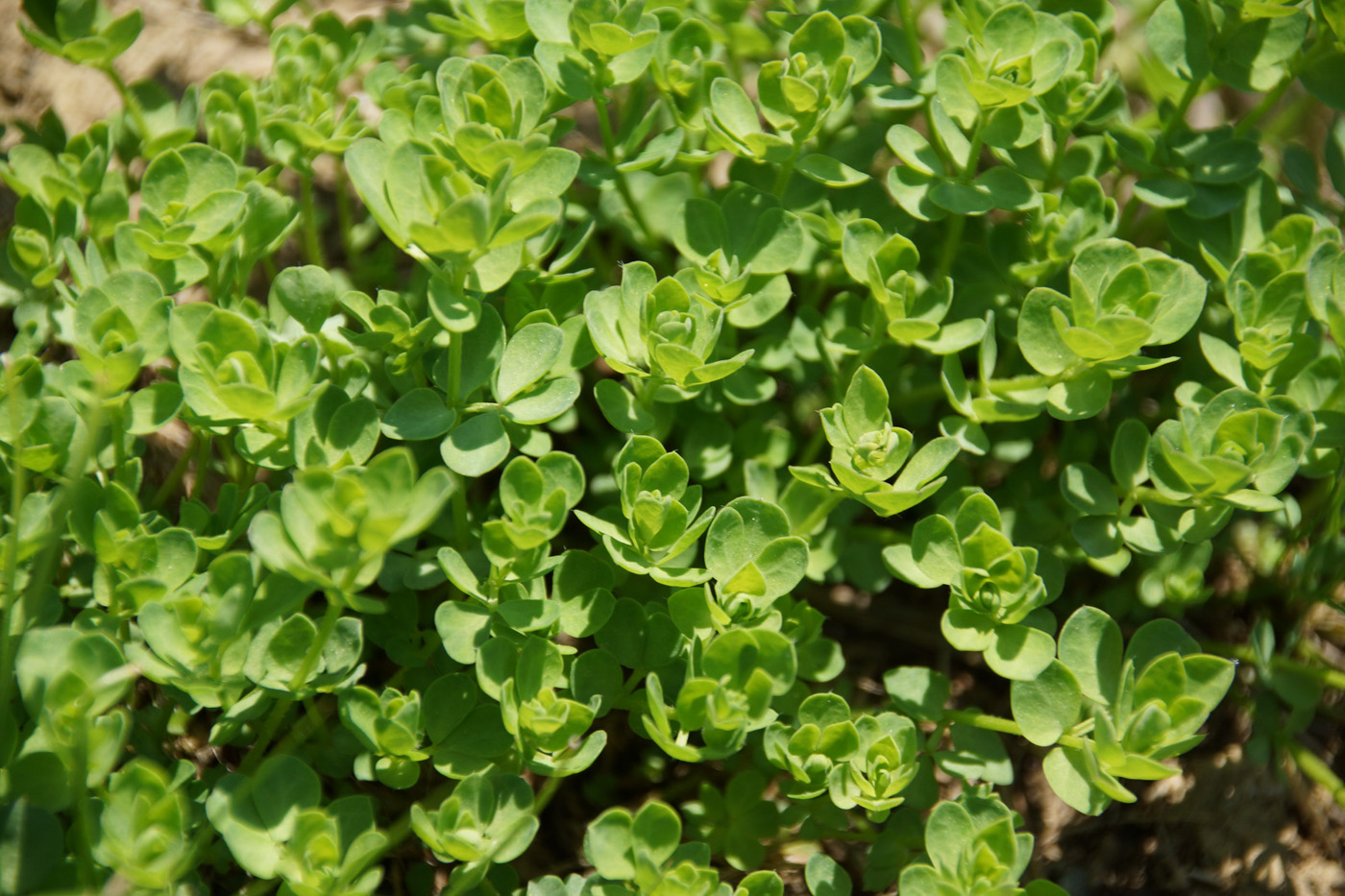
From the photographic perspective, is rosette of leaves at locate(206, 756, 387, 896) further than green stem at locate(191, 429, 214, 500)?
No

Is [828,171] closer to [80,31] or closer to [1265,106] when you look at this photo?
[1265,106]

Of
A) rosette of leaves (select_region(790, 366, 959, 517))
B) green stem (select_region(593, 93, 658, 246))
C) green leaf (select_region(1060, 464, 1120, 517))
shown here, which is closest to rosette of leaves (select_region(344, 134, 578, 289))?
green stem (select_region(593, 93, 658, 246))

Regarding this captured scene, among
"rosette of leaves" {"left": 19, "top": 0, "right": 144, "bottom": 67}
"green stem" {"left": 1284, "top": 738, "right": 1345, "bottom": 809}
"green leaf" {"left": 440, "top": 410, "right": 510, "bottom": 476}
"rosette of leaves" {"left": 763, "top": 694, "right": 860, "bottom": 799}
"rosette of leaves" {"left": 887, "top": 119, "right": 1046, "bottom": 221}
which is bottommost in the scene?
"green stem" {"left": 1284, "top": 738, "right": 1345, "bottom": 809}

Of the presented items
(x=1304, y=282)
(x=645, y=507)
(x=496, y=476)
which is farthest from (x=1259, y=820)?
(x=496, y=476)

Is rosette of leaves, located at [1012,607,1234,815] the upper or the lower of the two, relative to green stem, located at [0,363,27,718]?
lower

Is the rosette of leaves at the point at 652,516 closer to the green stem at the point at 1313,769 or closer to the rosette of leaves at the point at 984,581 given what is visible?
the rosette of leaves at the point at 984,581

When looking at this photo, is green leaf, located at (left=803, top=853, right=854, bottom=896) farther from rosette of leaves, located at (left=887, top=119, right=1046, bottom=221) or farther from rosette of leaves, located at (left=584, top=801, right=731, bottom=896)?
rosette of leaves, located at (left=887, top=119, right=1046, bottom=221)

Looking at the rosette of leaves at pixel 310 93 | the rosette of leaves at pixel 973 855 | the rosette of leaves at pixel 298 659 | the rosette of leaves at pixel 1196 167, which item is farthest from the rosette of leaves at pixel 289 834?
the rosette of leaves at pixel 1196 167

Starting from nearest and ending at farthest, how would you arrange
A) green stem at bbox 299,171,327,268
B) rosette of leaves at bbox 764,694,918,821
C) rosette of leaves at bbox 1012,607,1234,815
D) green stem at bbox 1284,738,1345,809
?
1. rosette of leaves at bbox 1012,607,1234,815
2. rosette of leaves at bbox 764,694,918,821
3. green stem at bbox 1284,738,1345,809
4. green stem at bbox 299,171,327,268
